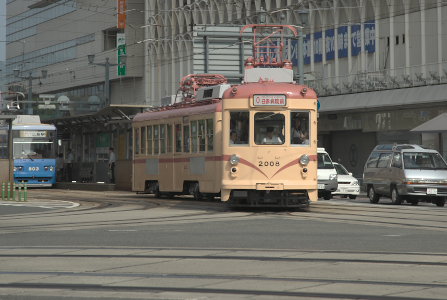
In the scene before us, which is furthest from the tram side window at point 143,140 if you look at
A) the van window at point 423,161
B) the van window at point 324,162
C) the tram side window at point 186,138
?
the van window at point 423,161

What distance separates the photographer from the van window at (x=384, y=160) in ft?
102

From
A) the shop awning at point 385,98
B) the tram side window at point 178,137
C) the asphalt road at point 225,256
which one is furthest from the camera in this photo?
the shop awning at point 385,98

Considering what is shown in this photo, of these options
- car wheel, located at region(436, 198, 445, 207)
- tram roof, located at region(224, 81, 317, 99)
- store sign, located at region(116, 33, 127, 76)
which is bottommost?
car wheel, located at region(436, 198, 445, 207)

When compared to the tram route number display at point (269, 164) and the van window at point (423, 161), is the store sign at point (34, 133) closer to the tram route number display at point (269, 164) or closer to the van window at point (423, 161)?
the van window at point (423, 161)

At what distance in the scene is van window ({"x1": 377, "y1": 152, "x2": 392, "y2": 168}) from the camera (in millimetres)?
30956

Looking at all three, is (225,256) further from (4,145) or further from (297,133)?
(4,145)

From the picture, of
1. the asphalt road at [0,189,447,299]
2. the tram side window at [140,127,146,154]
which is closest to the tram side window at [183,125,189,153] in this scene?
the tram side window at [140,127,146,154]

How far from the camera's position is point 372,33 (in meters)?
50.9

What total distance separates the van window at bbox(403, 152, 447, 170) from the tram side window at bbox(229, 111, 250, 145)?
7294mm

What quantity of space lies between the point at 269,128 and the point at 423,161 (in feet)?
24.9

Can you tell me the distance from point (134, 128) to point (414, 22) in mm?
18740

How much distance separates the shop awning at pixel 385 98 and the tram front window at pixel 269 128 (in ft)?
67.3

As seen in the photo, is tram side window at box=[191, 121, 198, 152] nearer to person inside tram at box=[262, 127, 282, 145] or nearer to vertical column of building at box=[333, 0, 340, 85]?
person inside tram at box=[262, 127, 282, 145]

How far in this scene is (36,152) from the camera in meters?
48.0
